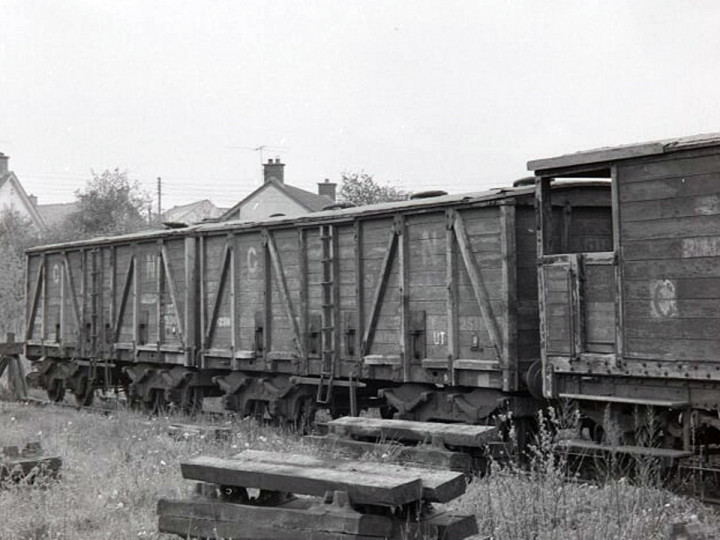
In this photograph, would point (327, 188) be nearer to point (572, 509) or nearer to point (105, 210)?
point (105, 210)

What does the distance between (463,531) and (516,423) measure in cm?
519

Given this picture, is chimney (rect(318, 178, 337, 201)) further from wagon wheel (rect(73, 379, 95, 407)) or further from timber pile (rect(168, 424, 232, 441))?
timber pile (rect(168, 424, 232, 441))

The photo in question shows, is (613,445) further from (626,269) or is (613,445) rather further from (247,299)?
(247,299)

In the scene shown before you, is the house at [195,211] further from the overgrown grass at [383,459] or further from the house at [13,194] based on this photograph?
the overgrown grass at [383,459]

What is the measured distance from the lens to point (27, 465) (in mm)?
8289

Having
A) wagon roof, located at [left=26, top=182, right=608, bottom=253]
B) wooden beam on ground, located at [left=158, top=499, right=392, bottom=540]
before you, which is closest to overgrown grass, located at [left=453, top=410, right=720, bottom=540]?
wooden beam on ground, located at [left=158, top=499, right=392, bottom=540]

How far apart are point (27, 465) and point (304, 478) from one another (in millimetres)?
3996

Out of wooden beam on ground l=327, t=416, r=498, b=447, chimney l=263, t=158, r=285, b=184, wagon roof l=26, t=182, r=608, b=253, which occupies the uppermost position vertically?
chimney l=263, t=158, r=285, b=184

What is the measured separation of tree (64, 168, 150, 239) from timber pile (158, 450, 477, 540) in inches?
1414

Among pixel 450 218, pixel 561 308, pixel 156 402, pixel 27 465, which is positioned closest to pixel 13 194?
pixel 156 402

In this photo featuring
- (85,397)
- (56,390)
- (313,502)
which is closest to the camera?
(313,502)

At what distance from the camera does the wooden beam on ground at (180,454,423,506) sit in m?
5.04

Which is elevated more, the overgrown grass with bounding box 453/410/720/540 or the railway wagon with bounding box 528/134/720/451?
the railway wagon with bounding box 528/134/720/451

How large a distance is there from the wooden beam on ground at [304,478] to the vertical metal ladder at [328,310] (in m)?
6.63
